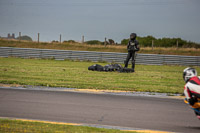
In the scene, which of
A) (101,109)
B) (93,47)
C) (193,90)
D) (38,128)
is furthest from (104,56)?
(38,128)

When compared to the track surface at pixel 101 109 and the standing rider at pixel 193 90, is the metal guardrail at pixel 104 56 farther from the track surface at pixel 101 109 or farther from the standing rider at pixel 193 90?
the standing rider at pixel 193 90

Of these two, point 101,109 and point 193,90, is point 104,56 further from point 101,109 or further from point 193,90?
point 193,90

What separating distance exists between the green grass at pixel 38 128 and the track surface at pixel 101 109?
63cm

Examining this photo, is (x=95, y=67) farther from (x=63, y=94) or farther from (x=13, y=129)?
(x=13, y=129)

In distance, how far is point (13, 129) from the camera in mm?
5199

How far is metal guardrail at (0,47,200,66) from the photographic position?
Answer: 28234 millimetres

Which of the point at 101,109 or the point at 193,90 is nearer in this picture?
the point at 193,90

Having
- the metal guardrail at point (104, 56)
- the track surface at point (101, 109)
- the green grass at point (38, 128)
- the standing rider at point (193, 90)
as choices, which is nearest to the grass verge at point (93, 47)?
the metal guardrail at point (104, 56)

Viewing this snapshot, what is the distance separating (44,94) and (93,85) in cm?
250

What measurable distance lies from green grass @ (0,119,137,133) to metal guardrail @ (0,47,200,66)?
22581mm

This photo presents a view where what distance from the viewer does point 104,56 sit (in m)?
28.5

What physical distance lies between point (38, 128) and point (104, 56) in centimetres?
2324

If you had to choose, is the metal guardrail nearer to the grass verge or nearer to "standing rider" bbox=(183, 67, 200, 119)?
the grass verge

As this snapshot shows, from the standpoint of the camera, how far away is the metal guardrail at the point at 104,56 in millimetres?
28234
